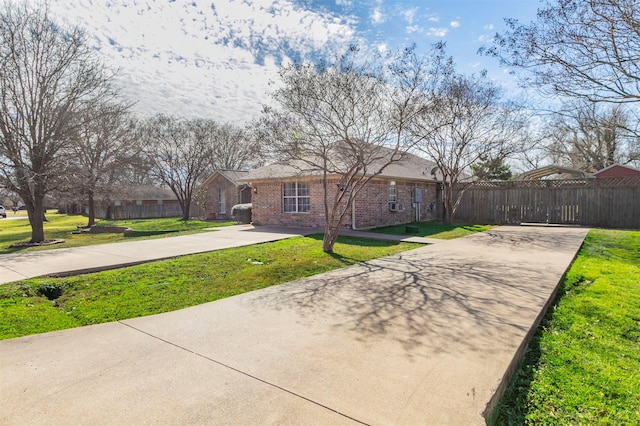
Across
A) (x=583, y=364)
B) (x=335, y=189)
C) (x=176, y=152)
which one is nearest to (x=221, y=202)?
(x=176, y=152)

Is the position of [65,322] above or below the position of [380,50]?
below

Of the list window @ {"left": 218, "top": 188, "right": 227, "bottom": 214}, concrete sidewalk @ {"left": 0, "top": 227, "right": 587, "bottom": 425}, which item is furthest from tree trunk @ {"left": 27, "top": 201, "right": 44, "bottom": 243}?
concrete sidewalk @ {"left": 0, "top": 227, "right": 587, "bottom": 425}

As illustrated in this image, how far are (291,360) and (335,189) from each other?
11.5 metres

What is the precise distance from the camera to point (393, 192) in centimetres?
1584

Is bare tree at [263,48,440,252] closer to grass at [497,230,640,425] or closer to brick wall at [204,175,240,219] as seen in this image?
grass at [497,230,640,425]

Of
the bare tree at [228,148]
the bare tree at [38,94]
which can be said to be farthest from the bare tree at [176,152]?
the bare tree at [38,94]

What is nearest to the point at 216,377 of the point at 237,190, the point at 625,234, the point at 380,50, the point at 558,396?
the point at 558,396

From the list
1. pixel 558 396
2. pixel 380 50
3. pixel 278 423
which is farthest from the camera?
pixel 380 50

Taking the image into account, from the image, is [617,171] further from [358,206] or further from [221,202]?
[221,202]

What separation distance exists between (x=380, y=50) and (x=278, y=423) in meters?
8.62

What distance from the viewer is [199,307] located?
5.08 metres

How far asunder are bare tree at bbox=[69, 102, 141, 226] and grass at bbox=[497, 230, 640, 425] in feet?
51.9

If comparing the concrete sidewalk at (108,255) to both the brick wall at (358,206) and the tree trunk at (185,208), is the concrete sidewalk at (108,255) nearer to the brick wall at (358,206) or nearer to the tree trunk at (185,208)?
the brick wall at (358,206)

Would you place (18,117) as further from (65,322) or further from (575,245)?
(575,245)
